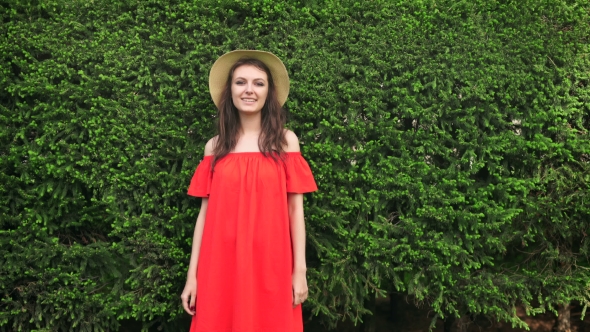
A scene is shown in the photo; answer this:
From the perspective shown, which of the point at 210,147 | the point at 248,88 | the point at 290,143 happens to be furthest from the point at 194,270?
the point at 248,88

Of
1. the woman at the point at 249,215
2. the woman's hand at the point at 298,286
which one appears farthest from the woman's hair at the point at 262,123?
the woman's hand at the point at 298,286

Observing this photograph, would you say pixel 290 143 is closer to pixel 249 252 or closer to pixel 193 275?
pixel 249 252

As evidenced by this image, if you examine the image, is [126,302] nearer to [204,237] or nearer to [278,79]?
[204,237]

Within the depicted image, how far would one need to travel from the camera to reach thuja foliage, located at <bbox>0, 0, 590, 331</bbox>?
139 inches

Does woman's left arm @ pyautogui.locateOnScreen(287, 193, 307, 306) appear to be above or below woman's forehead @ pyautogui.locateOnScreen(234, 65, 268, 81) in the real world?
below

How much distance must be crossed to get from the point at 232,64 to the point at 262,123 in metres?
0.45

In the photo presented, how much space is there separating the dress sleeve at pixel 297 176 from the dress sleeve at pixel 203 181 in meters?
0.52

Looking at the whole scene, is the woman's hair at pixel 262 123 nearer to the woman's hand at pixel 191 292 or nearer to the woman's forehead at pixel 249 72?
the woman's forehead at pixel 249 72

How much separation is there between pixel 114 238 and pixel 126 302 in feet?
1.79

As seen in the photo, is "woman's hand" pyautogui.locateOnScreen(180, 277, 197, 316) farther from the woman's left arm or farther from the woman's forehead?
the woman's forehead

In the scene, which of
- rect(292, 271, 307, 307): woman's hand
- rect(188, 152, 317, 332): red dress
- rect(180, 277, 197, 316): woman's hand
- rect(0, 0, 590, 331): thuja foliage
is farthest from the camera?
rect(0, 0, 590, 331): thuja foliage

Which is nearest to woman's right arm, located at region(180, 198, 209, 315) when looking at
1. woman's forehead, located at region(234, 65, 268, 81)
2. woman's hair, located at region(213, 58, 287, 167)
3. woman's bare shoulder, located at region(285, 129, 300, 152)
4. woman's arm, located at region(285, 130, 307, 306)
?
woman's hair, located at region(213, 58, 287, 167)

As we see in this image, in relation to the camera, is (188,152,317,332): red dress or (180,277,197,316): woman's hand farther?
(180,277,197,316): woman's hand

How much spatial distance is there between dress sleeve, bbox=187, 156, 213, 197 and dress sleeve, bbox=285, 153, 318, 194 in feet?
1.70
